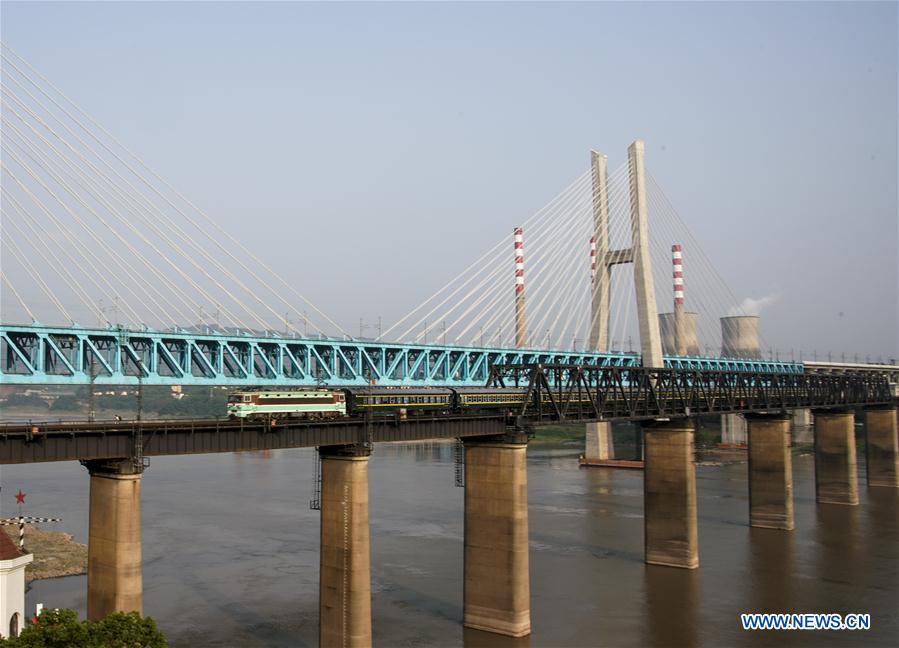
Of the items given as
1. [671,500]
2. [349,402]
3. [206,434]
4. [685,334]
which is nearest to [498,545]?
[349,402]

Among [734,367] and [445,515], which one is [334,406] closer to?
[445,515]

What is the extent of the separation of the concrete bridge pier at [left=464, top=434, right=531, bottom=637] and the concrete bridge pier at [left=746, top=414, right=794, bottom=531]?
32924 mm

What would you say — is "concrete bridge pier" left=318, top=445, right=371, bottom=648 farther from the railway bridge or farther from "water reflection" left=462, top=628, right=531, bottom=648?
"water reflection" left=462, top=628, right=531, bottom=648

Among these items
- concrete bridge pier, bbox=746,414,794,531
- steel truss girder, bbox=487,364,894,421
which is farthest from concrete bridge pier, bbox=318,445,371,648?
concrete bridge pier, bbox=746,414,794,531

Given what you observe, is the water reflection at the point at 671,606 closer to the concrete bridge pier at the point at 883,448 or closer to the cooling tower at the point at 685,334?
the concrete bridge pier at the point at 883,448

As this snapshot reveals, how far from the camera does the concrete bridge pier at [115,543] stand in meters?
26.9

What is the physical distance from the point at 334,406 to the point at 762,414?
148 feet

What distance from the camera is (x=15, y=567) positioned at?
31234mm

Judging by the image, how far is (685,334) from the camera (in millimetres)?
133375

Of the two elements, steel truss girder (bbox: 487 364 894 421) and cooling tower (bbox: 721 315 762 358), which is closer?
steel truss girder (bbox: 487 364 894 421)

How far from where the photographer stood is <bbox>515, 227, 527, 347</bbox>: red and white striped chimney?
298 feet

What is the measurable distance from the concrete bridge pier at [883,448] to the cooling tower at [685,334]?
40119 mm

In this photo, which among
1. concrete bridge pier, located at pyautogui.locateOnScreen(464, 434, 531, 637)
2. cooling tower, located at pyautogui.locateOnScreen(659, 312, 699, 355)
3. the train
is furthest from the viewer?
cooling tower, located at pyautogui.locateOnScreen(659, 312, 699, 355)

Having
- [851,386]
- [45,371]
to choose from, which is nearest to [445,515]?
[45,371]
